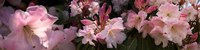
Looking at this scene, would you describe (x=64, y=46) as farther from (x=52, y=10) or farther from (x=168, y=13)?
(x=168, y=13)

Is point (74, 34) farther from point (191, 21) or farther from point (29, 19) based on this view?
point (191, 21)

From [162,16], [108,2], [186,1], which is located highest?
[162,16]

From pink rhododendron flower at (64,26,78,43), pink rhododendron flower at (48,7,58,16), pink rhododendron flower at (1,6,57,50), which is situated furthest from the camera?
pink rhododendron flower at (48,7,58,16)

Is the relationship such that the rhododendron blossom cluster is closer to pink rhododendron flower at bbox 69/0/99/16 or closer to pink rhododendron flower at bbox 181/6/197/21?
→ pink rhododendron flower at bbox 69/0/99/16

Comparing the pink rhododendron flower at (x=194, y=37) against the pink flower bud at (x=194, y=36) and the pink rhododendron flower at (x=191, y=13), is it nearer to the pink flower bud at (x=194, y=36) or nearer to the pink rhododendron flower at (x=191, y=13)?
the pink flower bud at (x=194, y=36)

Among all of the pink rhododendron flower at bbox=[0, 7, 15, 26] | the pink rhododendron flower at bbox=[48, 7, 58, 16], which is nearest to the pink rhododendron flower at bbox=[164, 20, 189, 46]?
the pink rhododendron flower at bbox=[48, 7, 58, 16]

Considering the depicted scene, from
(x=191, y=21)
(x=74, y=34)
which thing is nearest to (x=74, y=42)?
(x=74, y=34)

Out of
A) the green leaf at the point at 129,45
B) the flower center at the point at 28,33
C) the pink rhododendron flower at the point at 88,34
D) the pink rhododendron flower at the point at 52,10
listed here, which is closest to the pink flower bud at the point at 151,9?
the green leaf at the point at 129,45

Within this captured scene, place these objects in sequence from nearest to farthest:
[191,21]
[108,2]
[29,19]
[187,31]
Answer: [29,19] < [187,31] < [191,21] < [108,2]
